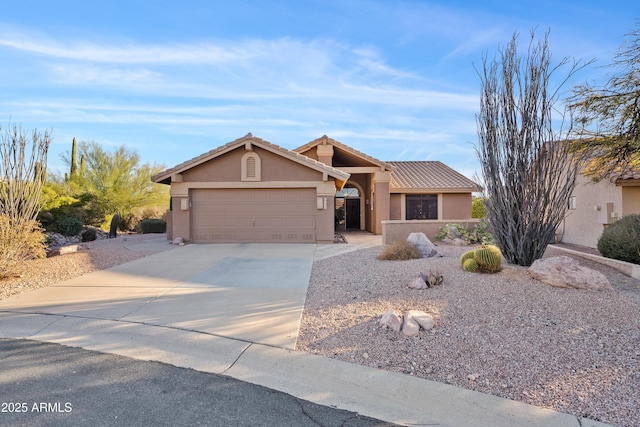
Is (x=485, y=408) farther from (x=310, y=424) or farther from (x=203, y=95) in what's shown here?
(x=203, y=95)

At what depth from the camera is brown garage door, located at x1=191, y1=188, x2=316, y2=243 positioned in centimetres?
1616

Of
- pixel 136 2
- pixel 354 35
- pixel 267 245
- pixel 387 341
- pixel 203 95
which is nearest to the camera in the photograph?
pixel 387 341

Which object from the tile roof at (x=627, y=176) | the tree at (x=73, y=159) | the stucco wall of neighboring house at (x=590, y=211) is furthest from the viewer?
the tree at (x=73, y=159)

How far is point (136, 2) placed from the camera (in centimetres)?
1134

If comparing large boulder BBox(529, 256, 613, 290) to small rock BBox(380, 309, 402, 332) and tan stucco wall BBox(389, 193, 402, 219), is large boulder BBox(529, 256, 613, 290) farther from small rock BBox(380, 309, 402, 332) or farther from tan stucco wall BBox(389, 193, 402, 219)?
tan stucco wall BBox(389, 193, 402, 219)

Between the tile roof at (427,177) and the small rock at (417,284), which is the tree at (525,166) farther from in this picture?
the tile roof at (427,177)

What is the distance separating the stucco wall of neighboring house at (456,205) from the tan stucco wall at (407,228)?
6.34 m

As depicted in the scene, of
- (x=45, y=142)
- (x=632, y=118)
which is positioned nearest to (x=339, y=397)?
(x=45, y=142)

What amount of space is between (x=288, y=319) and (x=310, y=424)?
2745mm

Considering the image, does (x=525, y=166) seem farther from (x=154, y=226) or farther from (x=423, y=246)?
(x=154, y=226)

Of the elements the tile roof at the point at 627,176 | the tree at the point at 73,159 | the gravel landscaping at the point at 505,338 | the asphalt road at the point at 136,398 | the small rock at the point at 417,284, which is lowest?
the asphalt road at the point at 136,398

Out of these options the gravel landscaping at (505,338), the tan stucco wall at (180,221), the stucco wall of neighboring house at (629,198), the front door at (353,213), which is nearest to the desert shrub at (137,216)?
the tan stucco wall at (180,221)

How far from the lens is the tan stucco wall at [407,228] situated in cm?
1495

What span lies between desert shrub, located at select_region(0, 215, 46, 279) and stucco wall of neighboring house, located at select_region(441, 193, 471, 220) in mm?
18171
